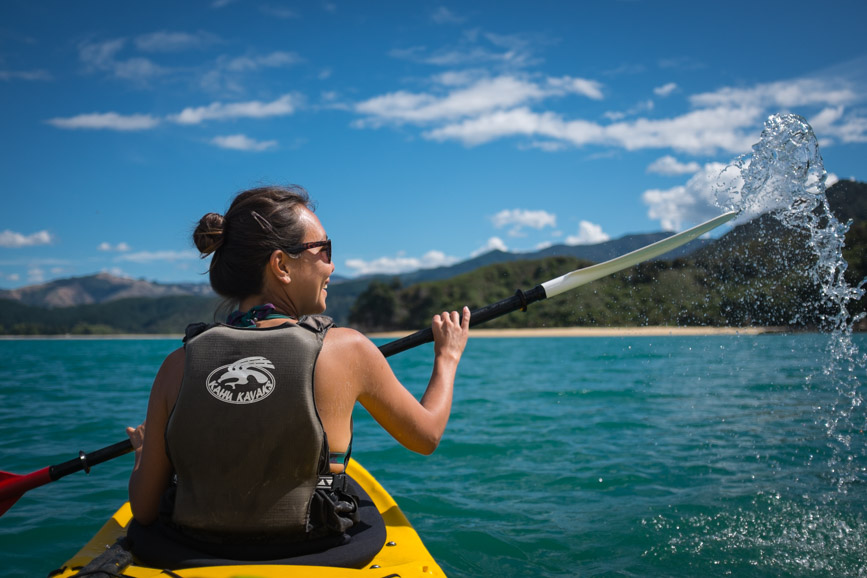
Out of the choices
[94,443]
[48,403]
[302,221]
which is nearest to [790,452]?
[302,221]

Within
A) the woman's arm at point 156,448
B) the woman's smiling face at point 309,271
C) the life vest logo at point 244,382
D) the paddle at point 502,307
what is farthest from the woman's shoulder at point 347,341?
the paddle at point 502,307

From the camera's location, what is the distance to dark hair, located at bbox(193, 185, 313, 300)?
1830mm

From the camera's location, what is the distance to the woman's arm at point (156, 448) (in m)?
1.71

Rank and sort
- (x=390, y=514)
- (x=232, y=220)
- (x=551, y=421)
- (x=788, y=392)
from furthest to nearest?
(x=788, y=392), (x=551, y=421), (x=390, y=514), (x=232, y=220)

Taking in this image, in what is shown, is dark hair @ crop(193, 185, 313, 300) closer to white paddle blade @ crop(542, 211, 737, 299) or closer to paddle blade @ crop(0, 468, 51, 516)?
white paddle blade @ crop(542, 211, 737, 299)

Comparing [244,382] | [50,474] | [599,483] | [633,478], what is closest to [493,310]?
[244,382]

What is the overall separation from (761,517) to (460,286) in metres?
87.7

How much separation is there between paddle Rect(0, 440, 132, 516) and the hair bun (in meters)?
1.89

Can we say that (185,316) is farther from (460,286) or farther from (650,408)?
(650,408)

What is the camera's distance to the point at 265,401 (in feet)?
5.18

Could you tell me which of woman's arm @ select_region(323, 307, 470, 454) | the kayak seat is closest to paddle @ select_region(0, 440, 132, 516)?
the kayak seat

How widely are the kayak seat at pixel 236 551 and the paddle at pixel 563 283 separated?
1.23m

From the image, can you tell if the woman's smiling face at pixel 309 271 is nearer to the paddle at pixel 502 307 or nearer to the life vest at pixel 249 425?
the life vest at pixel 249 425

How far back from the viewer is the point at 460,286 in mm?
92375
